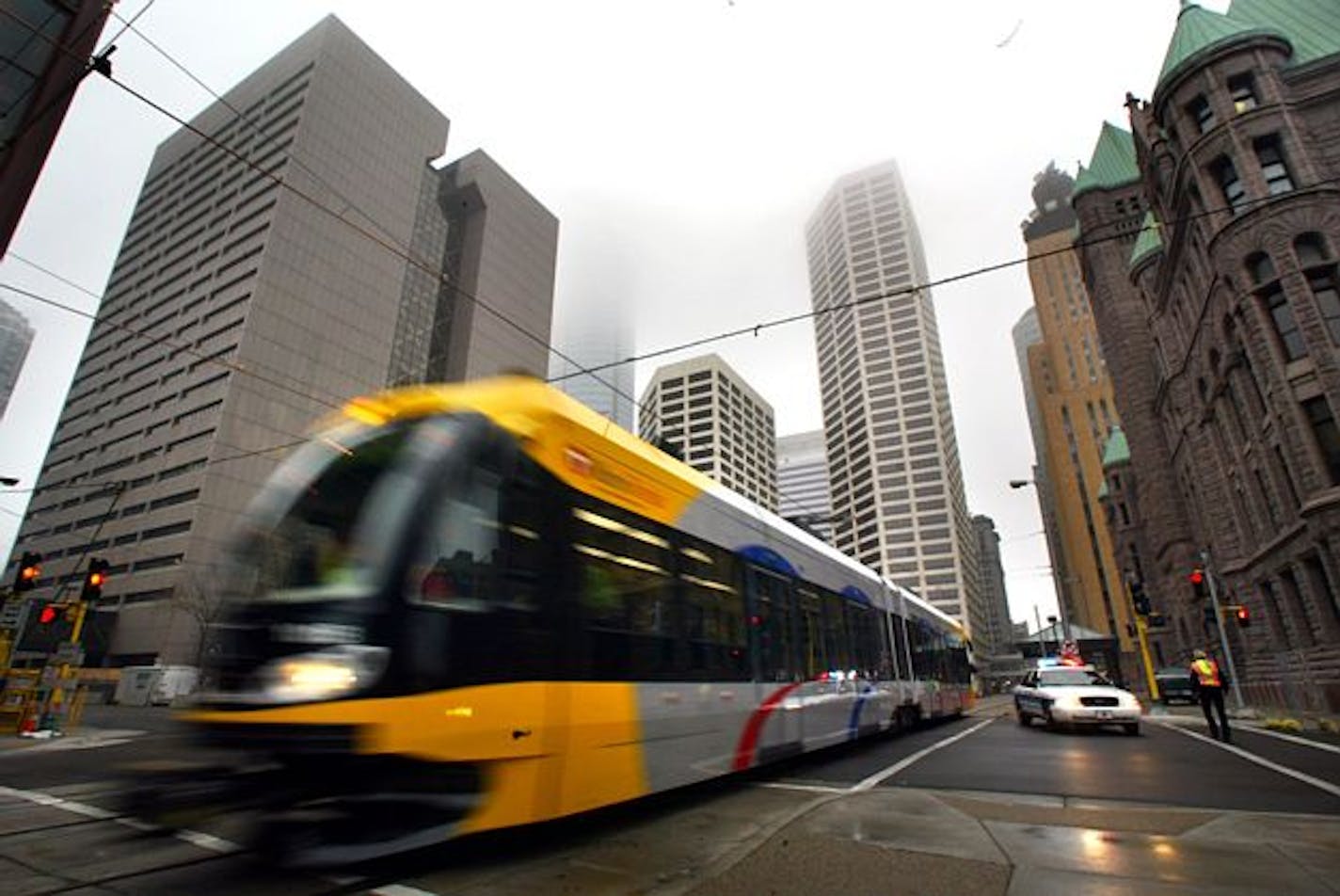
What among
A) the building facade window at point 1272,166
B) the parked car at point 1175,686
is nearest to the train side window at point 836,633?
the building facade window at point 1272,166

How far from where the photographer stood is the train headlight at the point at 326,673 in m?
3.85

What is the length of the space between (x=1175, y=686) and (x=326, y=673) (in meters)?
38.0

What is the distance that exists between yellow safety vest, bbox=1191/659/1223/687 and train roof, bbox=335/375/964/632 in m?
12.0

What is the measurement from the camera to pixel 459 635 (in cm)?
430

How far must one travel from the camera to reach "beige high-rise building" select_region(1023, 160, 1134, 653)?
333 feet

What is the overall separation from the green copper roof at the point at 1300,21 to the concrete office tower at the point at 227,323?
64.3m

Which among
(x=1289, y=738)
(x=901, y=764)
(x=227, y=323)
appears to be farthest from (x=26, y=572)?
(x=227, y=323)

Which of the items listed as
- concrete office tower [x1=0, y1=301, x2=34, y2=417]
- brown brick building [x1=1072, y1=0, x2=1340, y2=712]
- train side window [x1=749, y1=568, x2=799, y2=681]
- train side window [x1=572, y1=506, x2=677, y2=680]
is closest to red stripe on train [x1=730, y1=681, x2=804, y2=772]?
train side window [x1=749, y1=568, x2=799, y2=681]

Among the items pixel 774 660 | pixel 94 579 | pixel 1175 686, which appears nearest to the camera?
pixel 774 660

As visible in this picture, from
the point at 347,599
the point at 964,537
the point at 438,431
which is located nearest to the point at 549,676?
the point at 347,599

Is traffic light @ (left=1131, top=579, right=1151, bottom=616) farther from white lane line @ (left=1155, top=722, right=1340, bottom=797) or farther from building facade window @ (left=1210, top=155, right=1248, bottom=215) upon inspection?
building facade window @ (left=1210, top=155, right=1248, bottom=215)

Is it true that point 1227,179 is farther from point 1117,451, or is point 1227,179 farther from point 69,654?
point 1117,451

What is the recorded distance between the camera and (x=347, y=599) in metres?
4.08

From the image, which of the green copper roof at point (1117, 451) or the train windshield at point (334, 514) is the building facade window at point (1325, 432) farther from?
the green copper roof at point (1117, 451)
